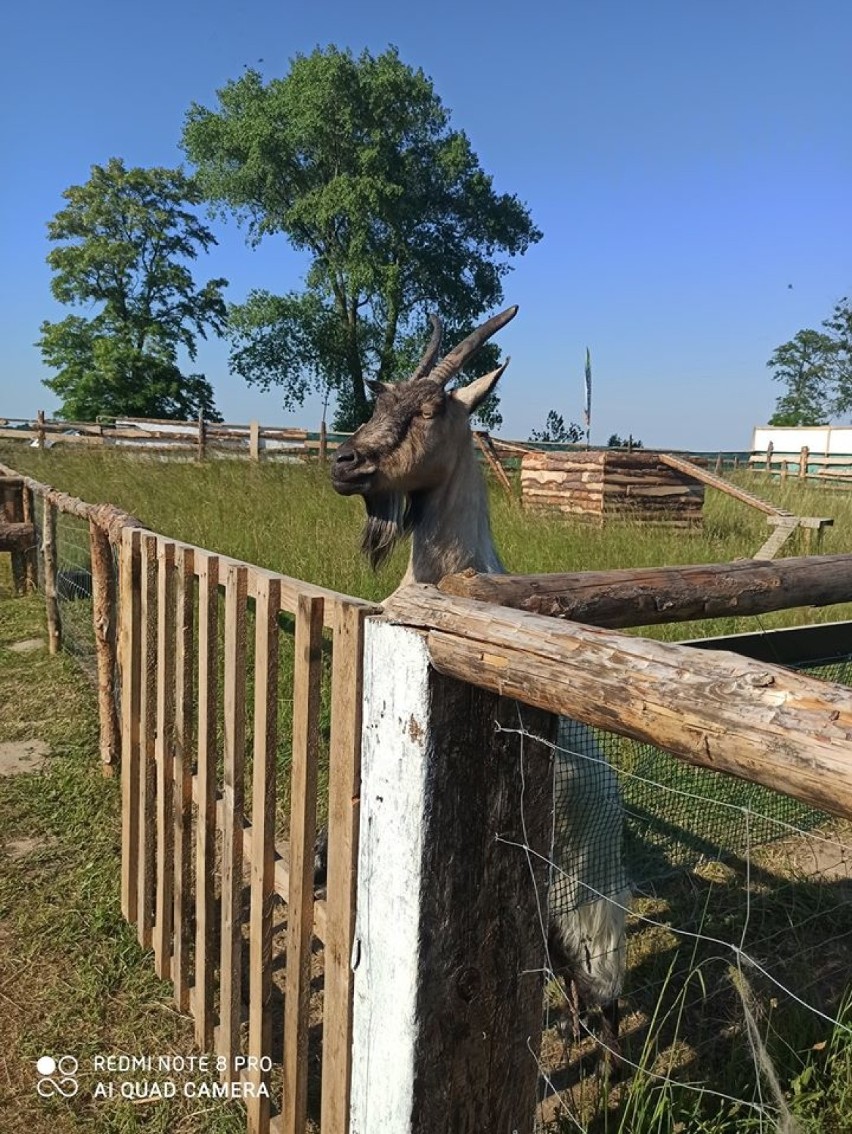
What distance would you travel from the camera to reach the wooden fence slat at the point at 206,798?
2.65m

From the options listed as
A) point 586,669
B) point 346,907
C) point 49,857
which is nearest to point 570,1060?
point 346,907

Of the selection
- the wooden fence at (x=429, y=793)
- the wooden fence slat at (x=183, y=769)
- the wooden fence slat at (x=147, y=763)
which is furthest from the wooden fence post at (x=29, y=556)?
the wooden fence at (x=429, y=793)

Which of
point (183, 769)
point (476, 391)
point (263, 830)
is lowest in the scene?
point (183, 769)

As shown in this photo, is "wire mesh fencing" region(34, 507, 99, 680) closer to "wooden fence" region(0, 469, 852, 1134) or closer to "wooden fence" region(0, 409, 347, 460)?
"wooden fence" region(0, 469, 852, 1134)

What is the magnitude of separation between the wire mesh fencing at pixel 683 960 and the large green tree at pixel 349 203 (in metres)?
34.1

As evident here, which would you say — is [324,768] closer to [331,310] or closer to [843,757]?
[843,757]

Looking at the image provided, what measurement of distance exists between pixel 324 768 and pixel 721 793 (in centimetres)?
213

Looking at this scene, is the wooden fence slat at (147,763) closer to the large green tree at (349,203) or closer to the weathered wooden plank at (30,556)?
the weathered wooden plank at (30,556)

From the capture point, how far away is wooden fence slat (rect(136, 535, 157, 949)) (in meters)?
3.32

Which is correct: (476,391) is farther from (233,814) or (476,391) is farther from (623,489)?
(623,489)

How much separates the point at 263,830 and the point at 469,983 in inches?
33.3

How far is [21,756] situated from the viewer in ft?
16.9

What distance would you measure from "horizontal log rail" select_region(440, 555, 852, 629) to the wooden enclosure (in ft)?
28.7

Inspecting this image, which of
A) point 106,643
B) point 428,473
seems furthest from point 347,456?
point 106,643
